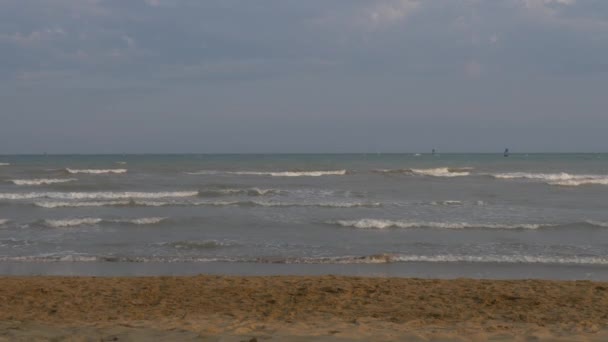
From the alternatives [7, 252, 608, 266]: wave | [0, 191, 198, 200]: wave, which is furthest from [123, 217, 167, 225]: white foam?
[0, 191, 198, 200]: wave

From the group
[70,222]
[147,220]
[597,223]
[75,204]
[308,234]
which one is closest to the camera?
[308,234]

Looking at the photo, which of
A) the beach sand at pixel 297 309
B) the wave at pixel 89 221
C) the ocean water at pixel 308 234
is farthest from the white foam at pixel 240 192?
the beach sand at pixel 297 309

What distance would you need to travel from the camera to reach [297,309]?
6.92 m

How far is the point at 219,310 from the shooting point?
6867mm

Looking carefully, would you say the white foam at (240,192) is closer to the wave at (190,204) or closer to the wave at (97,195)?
the wave at (97,195)

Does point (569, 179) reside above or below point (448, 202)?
above

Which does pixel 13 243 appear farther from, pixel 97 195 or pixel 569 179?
pixel 569 179

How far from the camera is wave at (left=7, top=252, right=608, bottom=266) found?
10.8 metres

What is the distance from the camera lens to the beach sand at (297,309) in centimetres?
549

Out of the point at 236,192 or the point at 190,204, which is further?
the point at 236,192

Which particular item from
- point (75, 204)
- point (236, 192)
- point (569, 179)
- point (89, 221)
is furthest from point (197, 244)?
point (569, 179)

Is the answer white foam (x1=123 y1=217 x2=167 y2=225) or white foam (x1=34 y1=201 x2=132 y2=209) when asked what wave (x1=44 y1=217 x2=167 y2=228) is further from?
white foam (x1=34 y1=201 x2=132 y2=209)

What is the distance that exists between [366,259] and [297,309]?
417 cm

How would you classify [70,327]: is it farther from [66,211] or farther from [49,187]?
[49,187]
